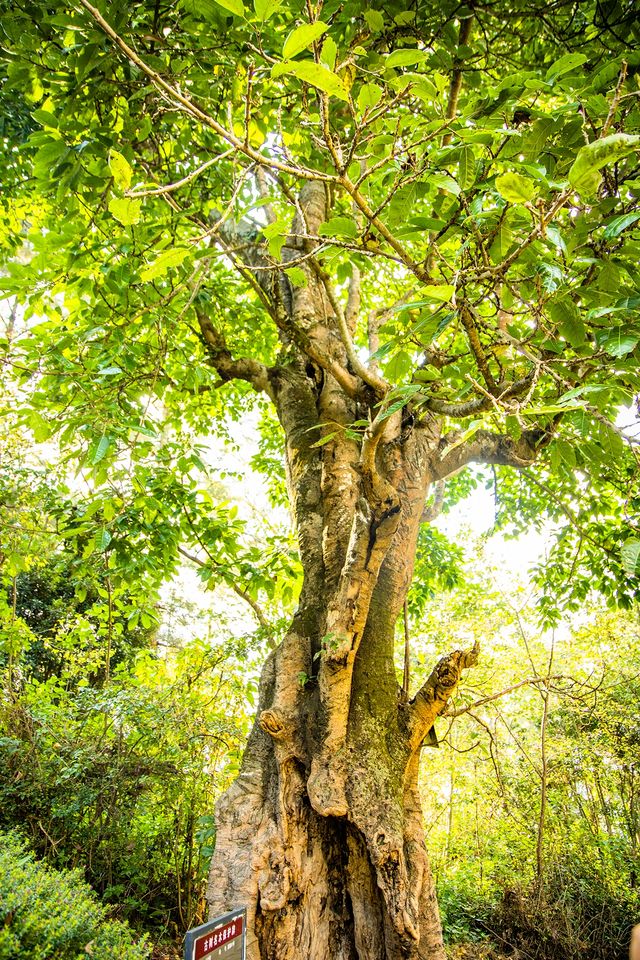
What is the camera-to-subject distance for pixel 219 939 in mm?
1597

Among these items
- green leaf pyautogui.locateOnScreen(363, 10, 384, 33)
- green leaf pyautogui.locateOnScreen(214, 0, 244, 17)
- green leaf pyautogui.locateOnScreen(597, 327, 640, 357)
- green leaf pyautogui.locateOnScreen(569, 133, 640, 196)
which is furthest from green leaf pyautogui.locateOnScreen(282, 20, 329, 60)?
green leaf pyautogui.locateOnScreen(597, 327, 640, 357)

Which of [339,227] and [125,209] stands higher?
[339,227]

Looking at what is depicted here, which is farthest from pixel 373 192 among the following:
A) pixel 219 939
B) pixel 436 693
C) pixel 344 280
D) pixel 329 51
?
pixel 219 939

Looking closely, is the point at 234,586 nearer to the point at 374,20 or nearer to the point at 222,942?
the point at 222,942

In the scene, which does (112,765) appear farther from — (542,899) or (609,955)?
(609,955)

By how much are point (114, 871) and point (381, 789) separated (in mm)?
3461

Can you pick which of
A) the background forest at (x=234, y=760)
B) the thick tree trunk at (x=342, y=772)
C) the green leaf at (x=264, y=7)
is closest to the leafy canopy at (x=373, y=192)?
the green leaf at (x=264, y=7)

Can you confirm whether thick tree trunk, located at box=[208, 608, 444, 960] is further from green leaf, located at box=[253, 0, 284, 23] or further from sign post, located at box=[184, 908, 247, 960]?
green leaf, located at box=[253, 0, 284, 23]

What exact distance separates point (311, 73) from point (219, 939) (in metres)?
2.42

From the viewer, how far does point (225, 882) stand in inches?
79.0

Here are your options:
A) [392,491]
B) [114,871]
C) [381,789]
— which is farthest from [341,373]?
[114,871]

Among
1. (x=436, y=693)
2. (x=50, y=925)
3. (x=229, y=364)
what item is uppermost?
(x=229, y=364)

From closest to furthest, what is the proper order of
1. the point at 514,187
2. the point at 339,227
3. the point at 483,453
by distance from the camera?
the point at 514,187
the point at 339,227
the point at 483,453

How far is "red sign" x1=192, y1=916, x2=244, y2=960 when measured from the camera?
4.99 feet
